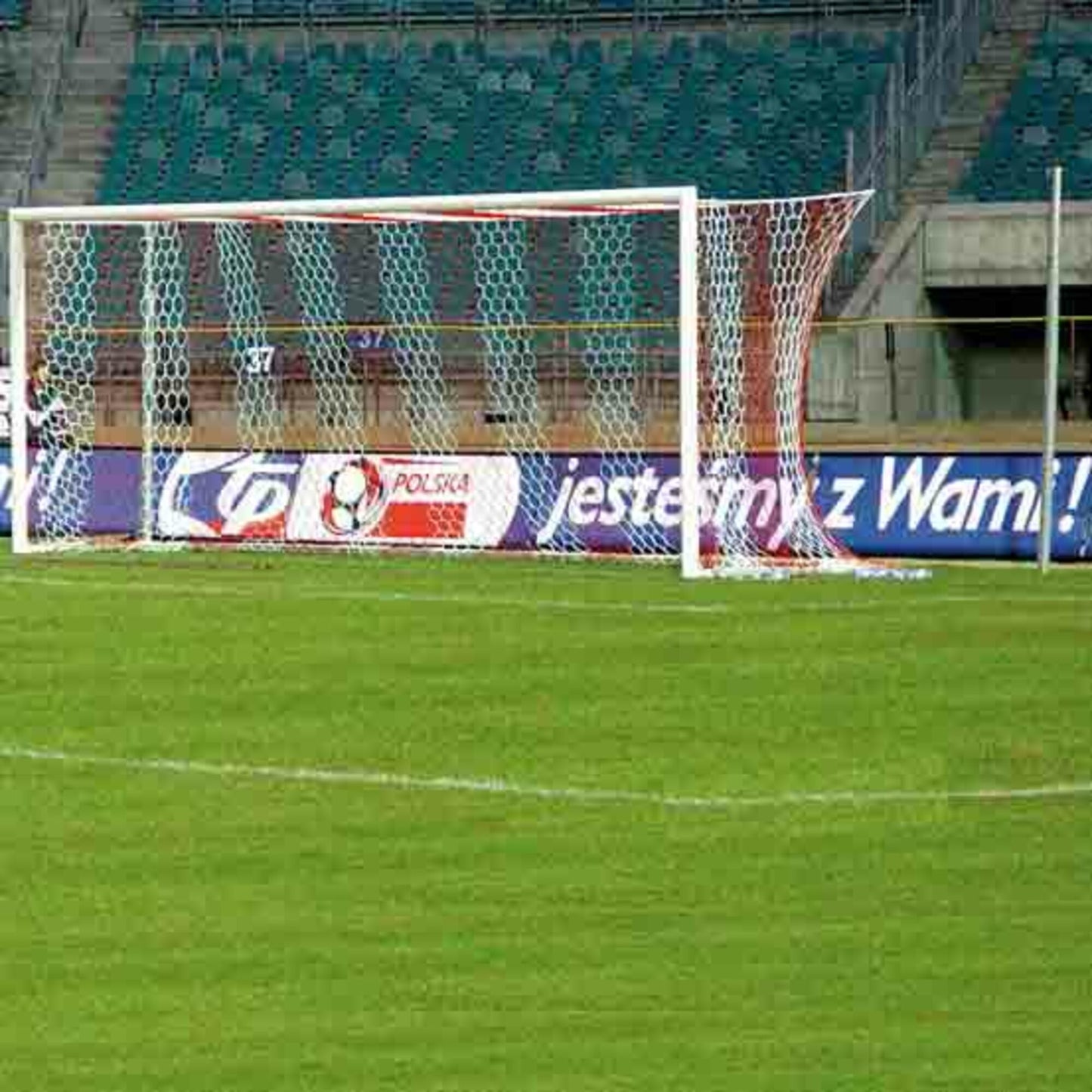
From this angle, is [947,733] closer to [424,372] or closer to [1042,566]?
[1042,566]

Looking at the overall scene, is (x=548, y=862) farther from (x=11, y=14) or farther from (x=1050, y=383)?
(x=11, y=14)

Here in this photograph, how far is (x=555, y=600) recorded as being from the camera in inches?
816

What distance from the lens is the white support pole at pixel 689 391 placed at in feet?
74.8

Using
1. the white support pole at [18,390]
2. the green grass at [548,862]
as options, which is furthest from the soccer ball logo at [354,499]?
the green grass at [548,862]

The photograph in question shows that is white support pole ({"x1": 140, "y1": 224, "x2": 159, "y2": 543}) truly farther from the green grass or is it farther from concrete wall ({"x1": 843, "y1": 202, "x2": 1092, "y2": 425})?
concrete wall ({"x1": 843, "y1": 202, "x2": 1092, "y2": 425})

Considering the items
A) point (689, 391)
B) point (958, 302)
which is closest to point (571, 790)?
point (689, 391)

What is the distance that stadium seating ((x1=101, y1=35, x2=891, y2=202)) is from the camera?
1620 inches

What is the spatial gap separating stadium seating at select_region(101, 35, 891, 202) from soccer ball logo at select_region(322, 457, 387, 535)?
1391 cm

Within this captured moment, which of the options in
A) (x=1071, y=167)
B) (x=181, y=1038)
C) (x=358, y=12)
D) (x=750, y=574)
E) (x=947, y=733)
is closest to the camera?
(x=181, y=1038)

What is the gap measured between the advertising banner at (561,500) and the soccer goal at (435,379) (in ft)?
0.08

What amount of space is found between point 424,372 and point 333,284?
2.49m

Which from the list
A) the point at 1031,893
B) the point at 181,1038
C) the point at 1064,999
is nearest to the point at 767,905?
the point at 1031,893

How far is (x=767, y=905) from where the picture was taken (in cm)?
962

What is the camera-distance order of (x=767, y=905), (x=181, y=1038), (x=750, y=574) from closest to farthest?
(x=181, y=1038), (x=767, y=905), (x=750, y=574)
